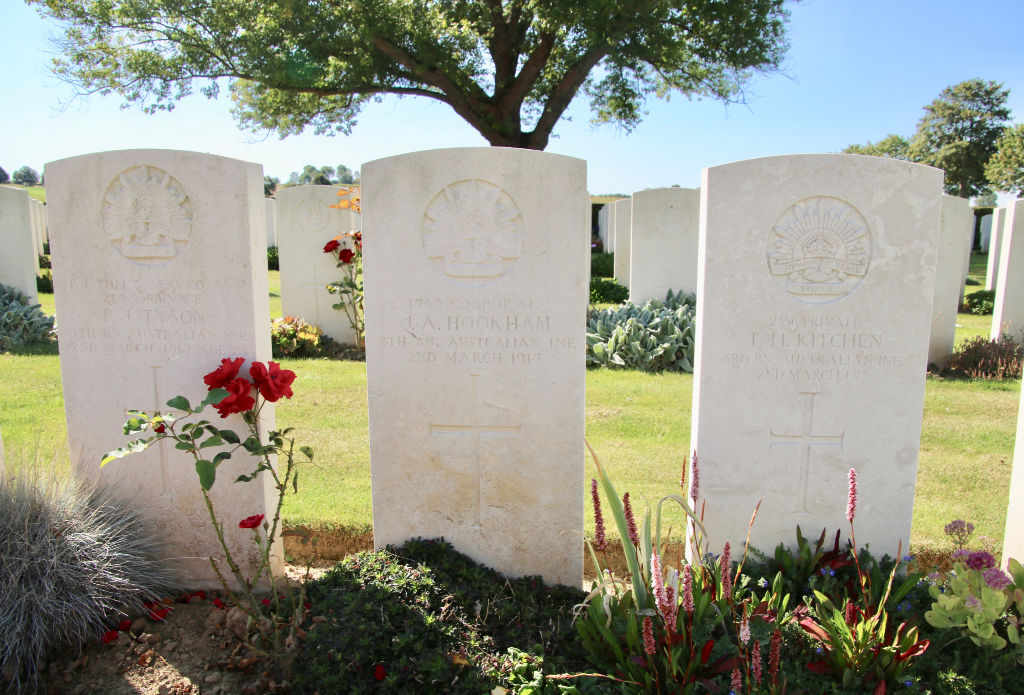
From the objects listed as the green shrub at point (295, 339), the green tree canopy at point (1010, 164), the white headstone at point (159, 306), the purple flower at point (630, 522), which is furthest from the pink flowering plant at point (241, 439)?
the green tree canopy at point (1010, 164)

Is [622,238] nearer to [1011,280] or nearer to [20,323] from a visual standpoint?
[1011,280]

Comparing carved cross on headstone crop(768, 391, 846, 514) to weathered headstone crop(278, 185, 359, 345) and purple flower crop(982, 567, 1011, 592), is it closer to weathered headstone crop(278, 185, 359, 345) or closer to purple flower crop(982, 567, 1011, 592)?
purple flower crop(982, 567, 1011, 592)

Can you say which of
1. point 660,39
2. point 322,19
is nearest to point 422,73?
point 322,19

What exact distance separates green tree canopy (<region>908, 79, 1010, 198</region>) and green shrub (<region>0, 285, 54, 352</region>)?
39.9 meters

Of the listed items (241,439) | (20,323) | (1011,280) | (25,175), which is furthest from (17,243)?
(25,175)

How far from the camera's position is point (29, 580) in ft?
9.00

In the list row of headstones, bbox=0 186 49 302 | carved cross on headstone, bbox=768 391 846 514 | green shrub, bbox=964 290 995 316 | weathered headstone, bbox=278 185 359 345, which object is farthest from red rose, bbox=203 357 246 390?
green shrub, bbox=964 290 995 316

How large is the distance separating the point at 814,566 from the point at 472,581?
161 cm

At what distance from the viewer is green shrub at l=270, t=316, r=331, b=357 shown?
28.3 ft

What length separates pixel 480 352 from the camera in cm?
316

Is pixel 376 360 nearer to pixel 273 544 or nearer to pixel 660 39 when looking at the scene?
pixel 273 544

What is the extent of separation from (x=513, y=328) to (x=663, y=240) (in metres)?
6.71

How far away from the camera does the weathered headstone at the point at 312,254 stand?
919cm

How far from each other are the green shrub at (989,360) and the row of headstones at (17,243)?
41.1 feet
